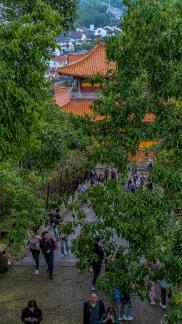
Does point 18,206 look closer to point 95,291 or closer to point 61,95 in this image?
point 95,291

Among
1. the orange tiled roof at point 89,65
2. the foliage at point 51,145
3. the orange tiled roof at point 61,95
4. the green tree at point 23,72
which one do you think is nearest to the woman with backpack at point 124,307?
the foliage at point 51,145

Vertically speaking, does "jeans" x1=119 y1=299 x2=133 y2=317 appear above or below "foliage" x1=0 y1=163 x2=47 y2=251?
below

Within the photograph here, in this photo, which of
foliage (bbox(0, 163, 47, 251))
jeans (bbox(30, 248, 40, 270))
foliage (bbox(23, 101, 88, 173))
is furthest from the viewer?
jeans (bbox(30, 248, 40, 270))

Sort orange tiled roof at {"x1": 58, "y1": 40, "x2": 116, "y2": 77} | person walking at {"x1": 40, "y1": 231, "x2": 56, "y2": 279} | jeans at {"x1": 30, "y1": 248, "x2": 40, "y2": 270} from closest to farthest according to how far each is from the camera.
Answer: person walking at {"x1": 40, "y1": 231, "x2": 56, "y2": 279}
jeans at {"x1": 30, "y1": 248, "x2": 40, "y2": 270}
orange tiled roof at {"x1": 58, "y1": 40, "x2": 116, "y2": 77}

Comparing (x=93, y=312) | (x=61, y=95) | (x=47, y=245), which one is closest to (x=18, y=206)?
(x=93, y=312)

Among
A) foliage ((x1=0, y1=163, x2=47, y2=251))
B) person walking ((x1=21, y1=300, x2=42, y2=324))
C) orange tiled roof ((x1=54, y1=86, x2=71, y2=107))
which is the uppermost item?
orange tiled roof ((x1=54, y1=86, x2=71, y2=107))

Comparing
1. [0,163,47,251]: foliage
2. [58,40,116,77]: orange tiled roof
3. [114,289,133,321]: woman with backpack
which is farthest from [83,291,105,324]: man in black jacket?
[58,40,116,77]: orange tiled roof

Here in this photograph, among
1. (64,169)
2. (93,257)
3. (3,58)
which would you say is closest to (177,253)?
(93,257)

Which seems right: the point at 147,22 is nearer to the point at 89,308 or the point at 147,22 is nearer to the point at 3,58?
the point at 3,58

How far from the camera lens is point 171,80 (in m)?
8.35

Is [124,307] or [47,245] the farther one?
[47,245]

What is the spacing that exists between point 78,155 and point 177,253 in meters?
15.1

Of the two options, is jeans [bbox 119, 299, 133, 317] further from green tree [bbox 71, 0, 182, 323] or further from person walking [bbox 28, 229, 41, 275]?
green tree [bbox 71, 0, 182, 323]

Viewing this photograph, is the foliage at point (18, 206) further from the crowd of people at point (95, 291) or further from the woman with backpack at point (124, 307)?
the woman with backpack at point (124, 307)
